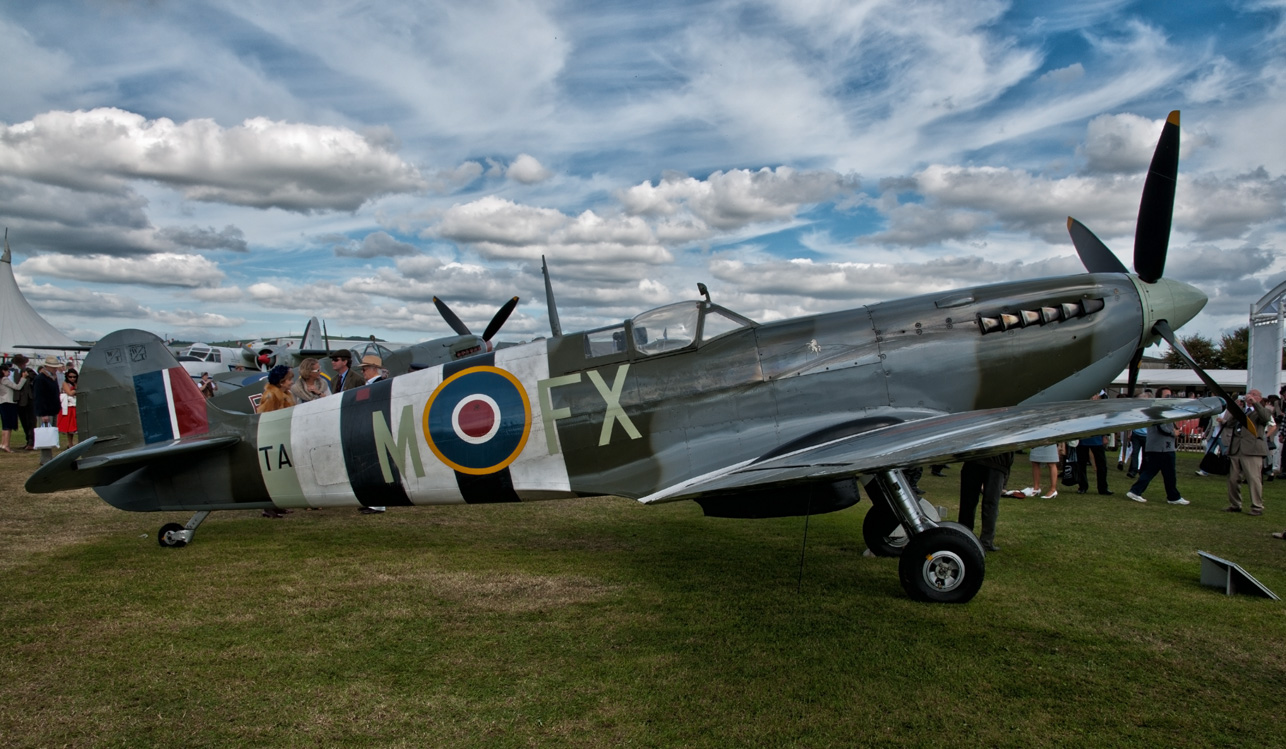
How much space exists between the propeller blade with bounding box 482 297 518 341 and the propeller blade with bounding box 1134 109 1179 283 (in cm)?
1391

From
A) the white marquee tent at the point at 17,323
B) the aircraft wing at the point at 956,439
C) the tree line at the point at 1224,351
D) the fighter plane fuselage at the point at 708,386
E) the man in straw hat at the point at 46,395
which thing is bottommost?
the tree line at the point at 1224,351

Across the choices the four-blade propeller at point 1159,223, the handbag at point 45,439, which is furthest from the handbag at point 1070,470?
the handbag at point 45,439

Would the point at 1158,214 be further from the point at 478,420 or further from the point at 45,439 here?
the point at 45,439

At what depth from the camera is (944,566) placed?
4.61m

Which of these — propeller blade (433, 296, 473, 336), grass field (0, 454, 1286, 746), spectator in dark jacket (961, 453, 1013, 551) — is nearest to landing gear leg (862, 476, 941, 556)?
grass field (0, 454, 1286, 746)

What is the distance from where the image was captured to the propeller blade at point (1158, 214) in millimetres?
5711

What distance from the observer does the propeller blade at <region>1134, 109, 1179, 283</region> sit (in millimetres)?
5711

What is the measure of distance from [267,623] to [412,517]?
387cm

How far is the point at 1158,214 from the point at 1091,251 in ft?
3.18

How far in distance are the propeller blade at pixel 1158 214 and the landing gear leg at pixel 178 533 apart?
27.2 feet

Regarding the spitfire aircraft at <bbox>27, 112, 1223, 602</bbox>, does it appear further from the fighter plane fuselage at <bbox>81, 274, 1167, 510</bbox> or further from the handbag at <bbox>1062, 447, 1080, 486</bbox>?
the handbag at <bbox>1062, 447, 1080, 486</bbox>

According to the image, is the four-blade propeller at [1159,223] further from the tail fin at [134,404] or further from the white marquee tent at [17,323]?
the white marquee tent at [17,323]

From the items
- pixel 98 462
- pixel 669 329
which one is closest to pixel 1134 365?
pixel 669 329

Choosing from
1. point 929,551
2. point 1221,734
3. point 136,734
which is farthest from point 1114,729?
point 136,734
